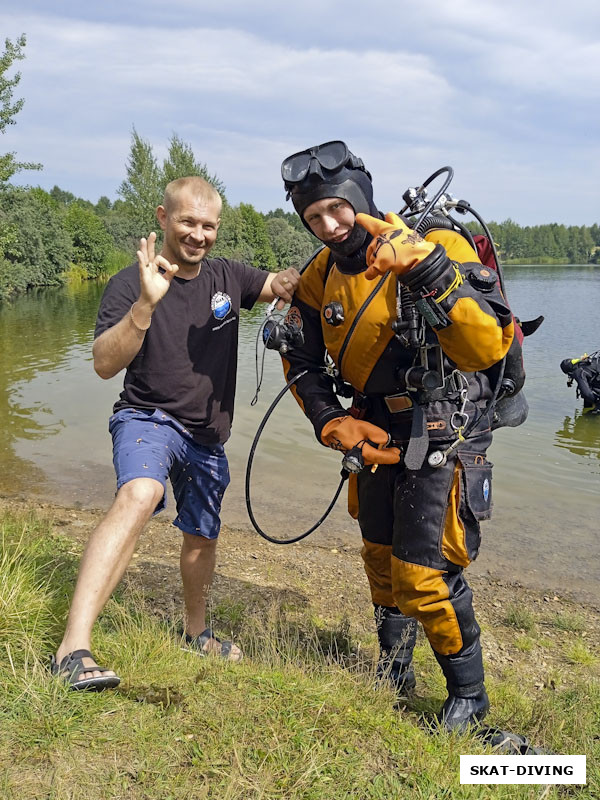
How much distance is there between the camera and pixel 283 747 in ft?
7.43

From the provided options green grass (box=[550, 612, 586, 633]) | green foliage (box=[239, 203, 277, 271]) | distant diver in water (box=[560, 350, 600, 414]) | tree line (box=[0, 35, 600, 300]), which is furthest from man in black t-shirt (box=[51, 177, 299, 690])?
green foliage (box=[239, 203, 277, 271])

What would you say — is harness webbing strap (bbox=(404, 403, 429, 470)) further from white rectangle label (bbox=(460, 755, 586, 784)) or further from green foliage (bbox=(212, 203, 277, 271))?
green foliage (bbox=(212, 203, 277, 271))

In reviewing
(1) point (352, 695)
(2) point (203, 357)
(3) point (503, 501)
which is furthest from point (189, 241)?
(3) point (503, 501)

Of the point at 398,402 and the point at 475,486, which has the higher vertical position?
the point at 398,402

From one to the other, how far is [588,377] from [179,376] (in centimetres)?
1059

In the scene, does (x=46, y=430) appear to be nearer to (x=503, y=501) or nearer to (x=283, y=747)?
(x=503, y=501)

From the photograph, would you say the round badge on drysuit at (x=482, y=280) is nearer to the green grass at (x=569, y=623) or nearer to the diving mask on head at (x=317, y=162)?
the diving mask on head at (x=317, y=162)

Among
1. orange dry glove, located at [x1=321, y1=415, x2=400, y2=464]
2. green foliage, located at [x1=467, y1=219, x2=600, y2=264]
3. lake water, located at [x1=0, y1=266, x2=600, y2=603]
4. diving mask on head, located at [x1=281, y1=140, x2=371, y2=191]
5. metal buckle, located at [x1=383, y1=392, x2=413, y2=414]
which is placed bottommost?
lake water, located at [x1=0, y1=266, x2=600, y2=603]

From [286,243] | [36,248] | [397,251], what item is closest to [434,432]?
[397,251]

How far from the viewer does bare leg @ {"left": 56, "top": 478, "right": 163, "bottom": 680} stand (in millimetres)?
2537

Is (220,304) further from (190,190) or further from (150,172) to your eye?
(150,172)

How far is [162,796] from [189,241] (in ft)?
8.20

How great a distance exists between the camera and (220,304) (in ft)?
11.6

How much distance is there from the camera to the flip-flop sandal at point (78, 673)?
238cm
